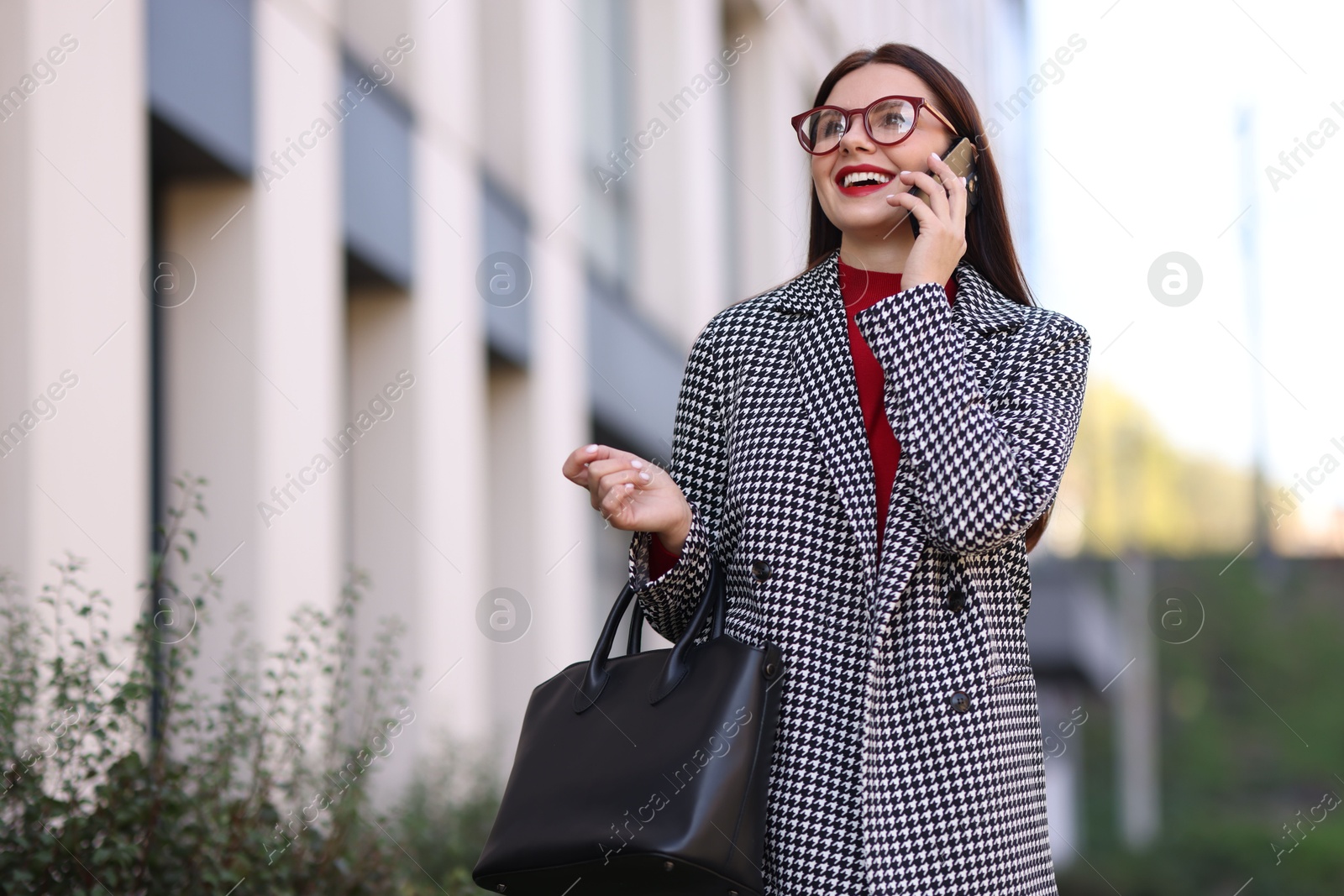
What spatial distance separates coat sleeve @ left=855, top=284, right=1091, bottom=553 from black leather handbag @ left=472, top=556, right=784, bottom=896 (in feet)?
1.13

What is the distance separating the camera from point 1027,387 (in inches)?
93.3

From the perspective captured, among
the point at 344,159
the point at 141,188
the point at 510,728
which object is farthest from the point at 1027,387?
the point at 510,728

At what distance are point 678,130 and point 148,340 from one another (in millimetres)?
8202

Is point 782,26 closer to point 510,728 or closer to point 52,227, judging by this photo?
point 510,728

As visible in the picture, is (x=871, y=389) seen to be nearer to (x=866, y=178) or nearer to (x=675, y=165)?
(x=866, y=178)

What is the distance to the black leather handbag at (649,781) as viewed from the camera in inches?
83.0

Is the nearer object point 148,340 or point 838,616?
point 838,616

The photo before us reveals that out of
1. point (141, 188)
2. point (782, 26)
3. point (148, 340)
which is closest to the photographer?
point (141, 188)

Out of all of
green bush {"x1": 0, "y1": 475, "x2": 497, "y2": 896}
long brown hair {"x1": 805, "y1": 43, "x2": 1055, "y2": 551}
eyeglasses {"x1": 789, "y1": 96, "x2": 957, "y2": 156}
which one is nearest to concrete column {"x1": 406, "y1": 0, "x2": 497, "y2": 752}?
green bush {"x1": 0, "y1": 475, "x2": 497, "y2": 896}

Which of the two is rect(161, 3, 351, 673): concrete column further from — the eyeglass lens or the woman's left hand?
the woman's left hand

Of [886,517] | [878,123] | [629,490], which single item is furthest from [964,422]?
[878,123]

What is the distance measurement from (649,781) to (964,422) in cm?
66

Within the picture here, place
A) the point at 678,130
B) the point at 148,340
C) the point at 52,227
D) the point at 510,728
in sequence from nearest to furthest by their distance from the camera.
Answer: the point at 52,227
the point at 148,340
the point at 510,728
the point at 678,130

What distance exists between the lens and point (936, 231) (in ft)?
7.80
